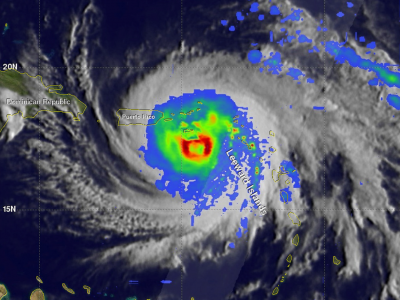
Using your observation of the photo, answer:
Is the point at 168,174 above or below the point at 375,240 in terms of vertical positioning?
above

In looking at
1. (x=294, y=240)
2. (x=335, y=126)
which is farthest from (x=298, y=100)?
(x=294, y=240)

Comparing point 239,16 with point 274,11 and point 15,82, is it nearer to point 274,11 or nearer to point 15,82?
point 274,11

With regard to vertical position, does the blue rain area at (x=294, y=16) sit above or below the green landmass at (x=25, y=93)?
above

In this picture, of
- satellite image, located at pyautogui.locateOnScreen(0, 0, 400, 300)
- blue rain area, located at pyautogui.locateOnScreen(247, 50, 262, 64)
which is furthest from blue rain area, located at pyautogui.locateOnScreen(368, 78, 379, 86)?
blue rain area, located at pyautogui.locateOnScreen(247, 50, 262, 64)

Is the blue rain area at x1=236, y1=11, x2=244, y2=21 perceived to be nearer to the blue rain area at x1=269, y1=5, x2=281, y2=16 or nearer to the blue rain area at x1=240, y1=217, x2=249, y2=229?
the blue rain area at x1=269, y1=5, x2=281, y2=16

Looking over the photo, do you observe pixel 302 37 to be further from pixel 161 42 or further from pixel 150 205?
pixel 150 205

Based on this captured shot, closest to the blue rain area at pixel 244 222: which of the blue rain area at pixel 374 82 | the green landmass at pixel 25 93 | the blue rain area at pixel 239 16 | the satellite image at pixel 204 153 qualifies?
the satellite image at pixel 204 153

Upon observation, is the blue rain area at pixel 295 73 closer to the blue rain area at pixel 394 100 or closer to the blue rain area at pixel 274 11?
the blue rain area at pixel 274 11
